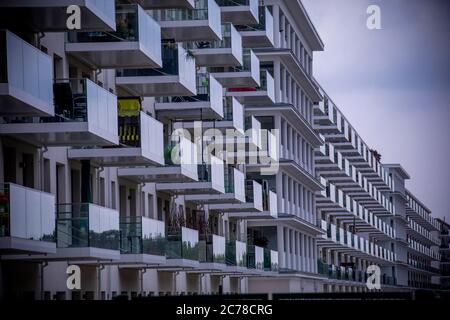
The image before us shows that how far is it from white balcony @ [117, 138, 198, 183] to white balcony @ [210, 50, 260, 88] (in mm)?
9983

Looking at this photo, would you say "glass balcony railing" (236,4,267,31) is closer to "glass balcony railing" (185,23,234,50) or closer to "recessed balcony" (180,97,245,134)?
"recessed balcony" (180,97,245,134)

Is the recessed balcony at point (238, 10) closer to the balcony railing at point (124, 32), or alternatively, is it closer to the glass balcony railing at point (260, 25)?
the glass balcony railing at point (260, 25)

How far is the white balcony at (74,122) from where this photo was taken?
2759 centimetres

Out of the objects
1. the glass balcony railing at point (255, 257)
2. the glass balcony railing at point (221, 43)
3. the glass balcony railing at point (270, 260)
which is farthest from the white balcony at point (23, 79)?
the glass balcony railing at point (270, 260)

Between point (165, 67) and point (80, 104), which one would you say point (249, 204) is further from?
point (80, 104)

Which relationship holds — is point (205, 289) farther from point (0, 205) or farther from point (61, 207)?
point (0, 205)

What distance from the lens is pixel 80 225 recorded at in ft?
92.6

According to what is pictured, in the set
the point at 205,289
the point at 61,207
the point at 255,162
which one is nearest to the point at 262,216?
the point at 255,162

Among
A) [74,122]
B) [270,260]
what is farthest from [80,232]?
[270,260]

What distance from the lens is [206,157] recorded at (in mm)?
44812

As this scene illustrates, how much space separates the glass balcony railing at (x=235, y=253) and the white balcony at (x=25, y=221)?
20.8m

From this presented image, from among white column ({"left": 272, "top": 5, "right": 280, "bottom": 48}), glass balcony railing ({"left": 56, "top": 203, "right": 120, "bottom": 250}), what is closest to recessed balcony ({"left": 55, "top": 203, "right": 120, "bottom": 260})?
glass balcony railing ({"left": 56, "top": 203, "right": 120, "bottom": 250})

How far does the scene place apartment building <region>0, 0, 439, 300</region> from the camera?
27375 millimetres
